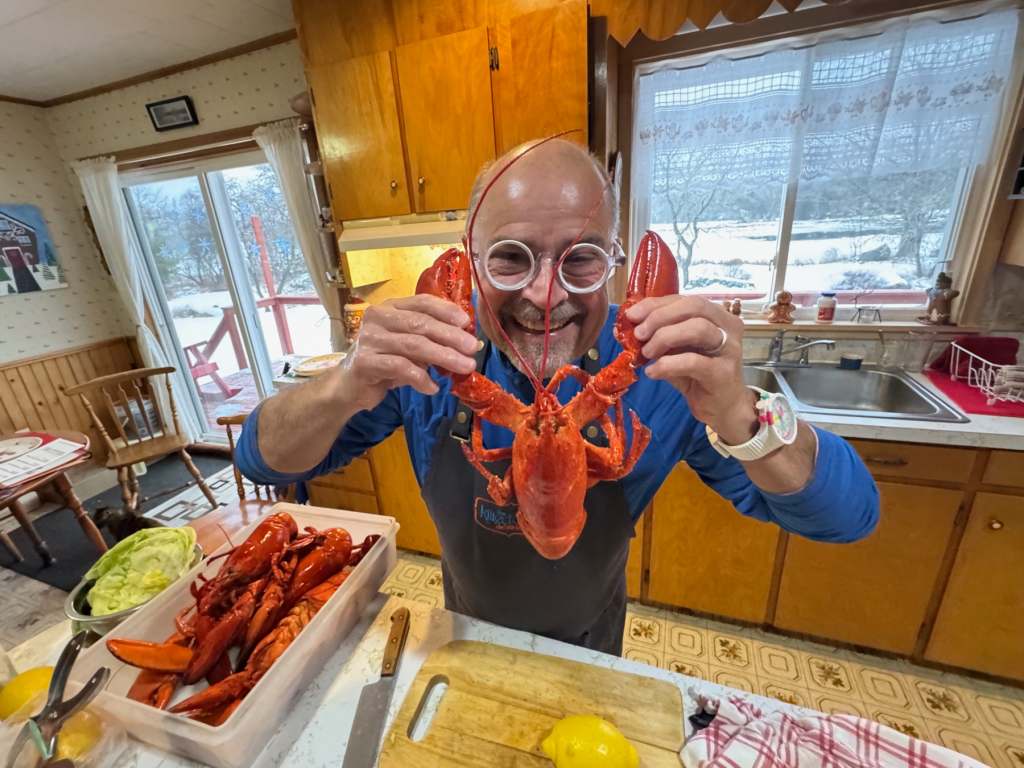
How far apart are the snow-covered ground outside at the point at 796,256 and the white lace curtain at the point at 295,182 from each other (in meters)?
2.29

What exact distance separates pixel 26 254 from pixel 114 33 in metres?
2.17

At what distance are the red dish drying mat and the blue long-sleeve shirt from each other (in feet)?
4.42

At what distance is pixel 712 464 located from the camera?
1.02 meters

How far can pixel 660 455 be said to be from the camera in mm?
1016

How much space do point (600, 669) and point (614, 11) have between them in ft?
7.36

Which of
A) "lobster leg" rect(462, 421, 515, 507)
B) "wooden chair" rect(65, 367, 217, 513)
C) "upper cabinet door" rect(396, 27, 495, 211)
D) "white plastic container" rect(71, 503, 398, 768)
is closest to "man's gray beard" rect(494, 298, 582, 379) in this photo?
"lobster leg" rect(462, 421, 515, 507)

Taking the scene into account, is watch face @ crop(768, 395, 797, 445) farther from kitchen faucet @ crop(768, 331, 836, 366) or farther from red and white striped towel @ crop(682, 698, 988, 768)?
kitchen faucet @ crop(768, 331, 836, 366)

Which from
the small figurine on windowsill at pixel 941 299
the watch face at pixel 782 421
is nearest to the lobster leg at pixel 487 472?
the watch face at pixel 782 421

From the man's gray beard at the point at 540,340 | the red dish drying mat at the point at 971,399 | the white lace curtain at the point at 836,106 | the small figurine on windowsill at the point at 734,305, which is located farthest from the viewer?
the small figurine on windowsill at the point at 734,305

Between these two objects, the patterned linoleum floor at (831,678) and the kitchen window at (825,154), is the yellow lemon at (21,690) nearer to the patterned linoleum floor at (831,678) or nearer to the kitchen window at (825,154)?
the patterned linoleum floor at (831,678)

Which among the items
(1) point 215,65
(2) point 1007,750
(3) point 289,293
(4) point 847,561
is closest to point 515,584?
(4) point 847,561

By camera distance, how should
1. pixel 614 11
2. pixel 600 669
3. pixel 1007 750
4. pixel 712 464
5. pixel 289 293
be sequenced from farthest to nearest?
pixel 289 293, pixel 614 11, pixel 1007 750, pixel 712 464, pixel 600 669

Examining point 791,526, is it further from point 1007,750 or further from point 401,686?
point 1007,750

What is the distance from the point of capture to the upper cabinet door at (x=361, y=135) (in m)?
2.09
